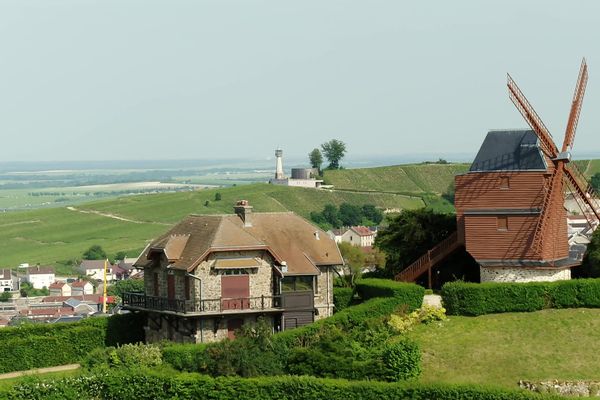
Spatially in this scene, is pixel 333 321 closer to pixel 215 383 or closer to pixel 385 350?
pixel 385 350

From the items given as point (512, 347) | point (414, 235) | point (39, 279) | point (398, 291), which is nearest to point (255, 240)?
point (398, 291)

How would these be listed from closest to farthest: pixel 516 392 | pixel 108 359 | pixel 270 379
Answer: pixel 516 392
pixel 270 379
pixel 108 359

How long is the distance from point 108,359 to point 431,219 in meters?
18.6

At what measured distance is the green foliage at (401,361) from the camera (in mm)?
43469

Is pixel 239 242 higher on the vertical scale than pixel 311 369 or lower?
higher

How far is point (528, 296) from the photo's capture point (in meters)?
51.1

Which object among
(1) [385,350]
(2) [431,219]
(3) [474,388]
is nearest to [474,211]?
(2) [431,219]

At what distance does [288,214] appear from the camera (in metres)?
58.2

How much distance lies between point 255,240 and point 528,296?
38.8ft

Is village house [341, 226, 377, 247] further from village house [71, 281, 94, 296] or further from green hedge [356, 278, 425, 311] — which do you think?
green hedge [356, 278, 425, 311]

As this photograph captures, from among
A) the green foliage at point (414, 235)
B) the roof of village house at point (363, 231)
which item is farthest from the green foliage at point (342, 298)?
the roof of village house at point (363, 231)

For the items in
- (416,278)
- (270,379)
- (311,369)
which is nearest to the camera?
(270,379)

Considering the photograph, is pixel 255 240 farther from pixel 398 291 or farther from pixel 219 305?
pixel 398 291

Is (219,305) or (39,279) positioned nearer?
(219,305)
